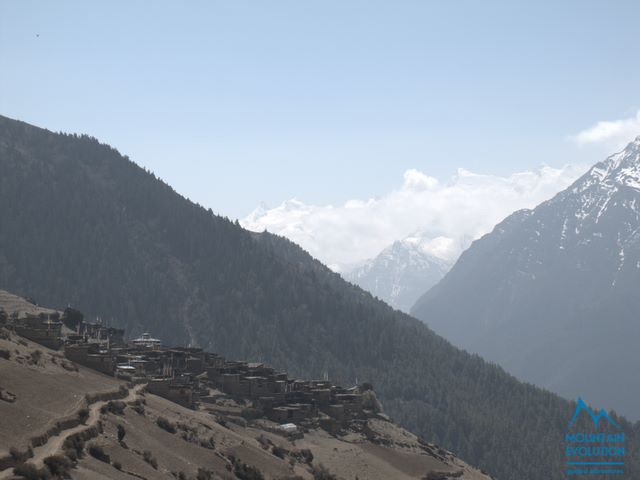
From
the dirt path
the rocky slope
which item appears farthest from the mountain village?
the dirt path

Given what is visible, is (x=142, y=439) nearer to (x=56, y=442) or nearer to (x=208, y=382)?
(x=56, y=442)

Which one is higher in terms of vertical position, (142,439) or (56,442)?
(142,439)

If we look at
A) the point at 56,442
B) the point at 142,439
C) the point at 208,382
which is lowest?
the point at 56,442

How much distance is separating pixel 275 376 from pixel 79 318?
33.0 metres

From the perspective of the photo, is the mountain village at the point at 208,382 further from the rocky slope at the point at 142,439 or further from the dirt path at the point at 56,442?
the dirt path at the point at 56,442

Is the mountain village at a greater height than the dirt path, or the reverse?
the mountain village

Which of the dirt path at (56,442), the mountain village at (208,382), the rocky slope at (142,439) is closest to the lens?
the dirt path at (56,442)

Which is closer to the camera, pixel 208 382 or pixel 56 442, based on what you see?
pixel 56 442

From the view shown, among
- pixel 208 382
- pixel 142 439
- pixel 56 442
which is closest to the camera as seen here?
pixel 56 442

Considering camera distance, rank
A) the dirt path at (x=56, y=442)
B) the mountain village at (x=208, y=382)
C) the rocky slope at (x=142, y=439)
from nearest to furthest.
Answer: the dirt path at (x=56, y=442) < the rocky slope at (x=142, y=439) < the mountain village at (x=208, y=382)

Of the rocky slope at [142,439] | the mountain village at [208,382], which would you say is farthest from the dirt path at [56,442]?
the mountain village at [208,382]

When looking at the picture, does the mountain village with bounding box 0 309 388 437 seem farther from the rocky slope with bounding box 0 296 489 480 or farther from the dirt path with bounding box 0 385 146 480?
the dirt path with bounding box 0 385 146 480

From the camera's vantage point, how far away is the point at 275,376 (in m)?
145

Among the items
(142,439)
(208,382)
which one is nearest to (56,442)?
(142,439)
